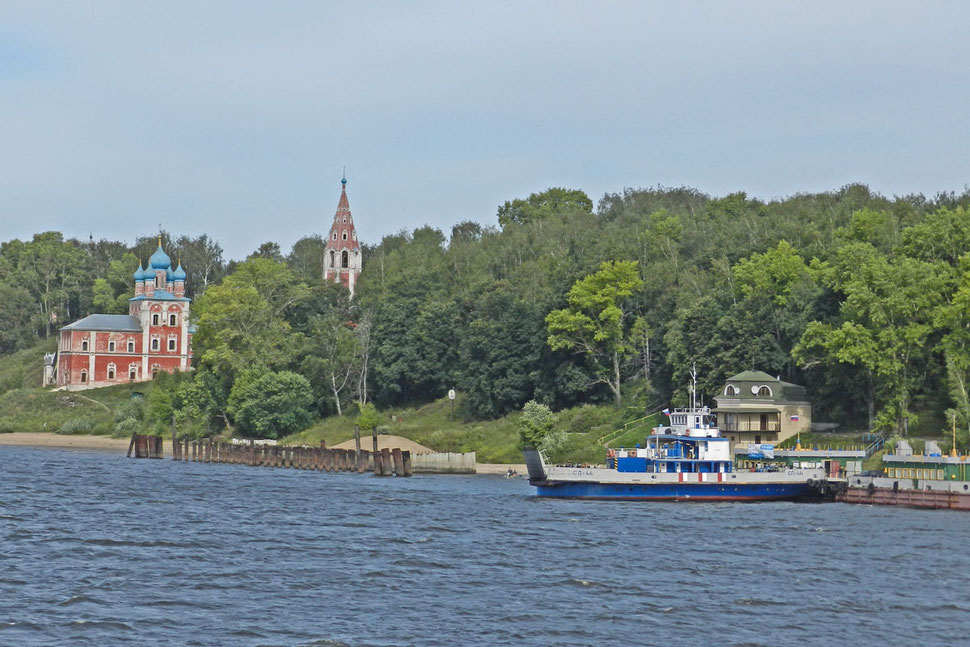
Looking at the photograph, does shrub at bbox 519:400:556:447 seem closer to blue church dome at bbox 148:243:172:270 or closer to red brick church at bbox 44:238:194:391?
red brick church at bbox 44:238:194:391

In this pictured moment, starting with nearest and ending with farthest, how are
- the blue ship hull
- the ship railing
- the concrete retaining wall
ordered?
the blue ship hull, the ship railing, the concrete retaining wall

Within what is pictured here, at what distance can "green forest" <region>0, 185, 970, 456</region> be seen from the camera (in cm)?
9044

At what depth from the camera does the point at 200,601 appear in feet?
137

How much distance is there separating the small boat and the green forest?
1337 cm

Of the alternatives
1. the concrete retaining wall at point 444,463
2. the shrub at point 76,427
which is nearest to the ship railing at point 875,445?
the concrete retaining wall at point 444,463

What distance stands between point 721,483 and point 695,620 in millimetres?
39620

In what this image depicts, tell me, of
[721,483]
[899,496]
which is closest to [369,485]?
[721,483]

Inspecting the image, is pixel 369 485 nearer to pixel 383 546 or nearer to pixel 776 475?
pixel 776 475

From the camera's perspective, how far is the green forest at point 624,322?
90.4m

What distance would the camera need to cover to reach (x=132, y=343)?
174m

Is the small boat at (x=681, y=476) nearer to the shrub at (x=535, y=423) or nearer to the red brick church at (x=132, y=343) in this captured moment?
the shrub at (x=535, y=423)

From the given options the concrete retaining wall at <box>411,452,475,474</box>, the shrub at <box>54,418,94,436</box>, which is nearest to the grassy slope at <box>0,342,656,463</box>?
the shrub at <box>54,418,94,436</box>

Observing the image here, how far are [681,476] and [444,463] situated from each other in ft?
97.6

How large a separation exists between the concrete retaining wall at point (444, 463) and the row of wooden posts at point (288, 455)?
2.36 m
